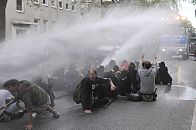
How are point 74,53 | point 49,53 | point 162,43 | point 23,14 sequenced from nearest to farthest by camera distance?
1. point 49,53
2. point 74,53
3. point 23,14
4. point 162,43

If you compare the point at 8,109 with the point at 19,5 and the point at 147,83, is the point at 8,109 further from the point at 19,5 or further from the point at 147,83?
the point at 19,5

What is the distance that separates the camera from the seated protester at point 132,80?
12523 millimetres

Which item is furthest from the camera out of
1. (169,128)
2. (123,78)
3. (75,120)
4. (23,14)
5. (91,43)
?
(23,14)

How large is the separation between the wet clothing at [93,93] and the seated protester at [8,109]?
1587 mm

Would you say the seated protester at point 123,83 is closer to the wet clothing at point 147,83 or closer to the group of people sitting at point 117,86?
the group of people sitting at point 117,86

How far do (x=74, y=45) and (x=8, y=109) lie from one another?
8.97 meters

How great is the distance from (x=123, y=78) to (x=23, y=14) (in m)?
21.4

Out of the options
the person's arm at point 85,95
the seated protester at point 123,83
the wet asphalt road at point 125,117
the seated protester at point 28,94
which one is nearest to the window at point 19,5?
the seated protester at point 123,83

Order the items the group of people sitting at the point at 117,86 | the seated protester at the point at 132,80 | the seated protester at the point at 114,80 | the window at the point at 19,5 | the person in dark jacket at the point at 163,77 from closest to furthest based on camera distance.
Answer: the group of people sitting at the point at 117,86
the seated protester at the point at 114,80
the seated protester at the point at 132,80
the person in dark jacket at the point at 163,77
the window at the point at 19,5

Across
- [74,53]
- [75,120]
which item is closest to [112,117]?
[75,120]

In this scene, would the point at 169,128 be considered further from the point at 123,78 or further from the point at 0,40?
the point at 0,40

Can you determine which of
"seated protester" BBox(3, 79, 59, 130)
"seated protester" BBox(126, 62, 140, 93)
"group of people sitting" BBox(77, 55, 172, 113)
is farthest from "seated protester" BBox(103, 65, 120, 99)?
"seated protester" BBox(3, 79, 59, 130)

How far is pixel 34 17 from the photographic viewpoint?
34.4 meters

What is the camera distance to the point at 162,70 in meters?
15.5
